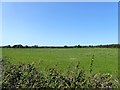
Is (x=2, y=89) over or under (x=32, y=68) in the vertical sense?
under

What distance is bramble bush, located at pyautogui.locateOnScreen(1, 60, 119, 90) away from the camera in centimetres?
873

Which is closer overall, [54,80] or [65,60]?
[54,80]

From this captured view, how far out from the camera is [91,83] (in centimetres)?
886

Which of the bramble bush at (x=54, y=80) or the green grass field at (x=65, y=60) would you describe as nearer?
the bramble bush at (x=54, y=80)

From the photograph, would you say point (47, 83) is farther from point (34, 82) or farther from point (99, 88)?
point (99, 88)

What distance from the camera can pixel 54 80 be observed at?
8852 mm

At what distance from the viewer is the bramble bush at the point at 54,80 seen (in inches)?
344

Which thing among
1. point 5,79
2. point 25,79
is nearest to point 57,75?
point 25,79

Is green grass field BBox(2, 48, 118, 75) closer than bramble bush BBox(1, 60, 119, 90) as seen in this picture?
No

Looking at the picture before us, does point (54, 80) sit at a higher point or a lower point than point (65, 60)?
lower

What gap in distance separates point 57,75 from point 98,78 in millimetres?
1338

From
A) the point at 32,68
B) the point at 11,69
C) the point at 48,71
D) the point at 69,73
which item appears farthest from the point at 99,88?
the point at 11,69

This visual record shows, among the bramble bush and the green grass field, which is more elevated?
the green grass field

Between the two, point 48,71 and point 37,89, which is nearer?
point 37,89
